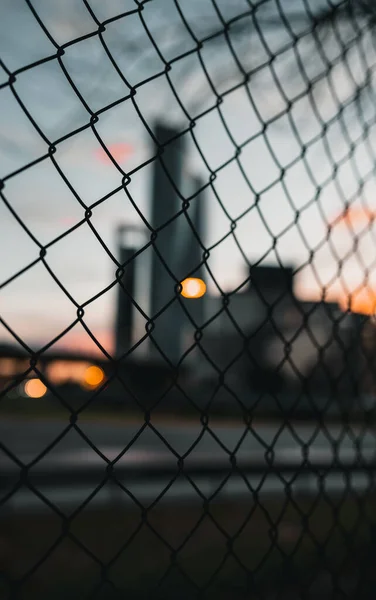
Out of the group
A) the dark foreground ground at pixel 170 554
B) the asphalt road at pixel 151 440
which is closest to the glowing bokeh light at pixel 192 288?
the dark foreground ground at pixel 170 554

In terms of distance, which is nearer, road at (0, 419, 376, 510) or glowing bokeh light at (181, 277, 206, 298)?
glowing bokeh light at (181, 277, 206, 298)

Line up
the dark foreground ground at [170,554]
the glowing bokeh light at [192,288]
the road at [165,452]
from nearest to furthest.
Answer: the glowing bokeh light at [192,288] → the road at [165,452] → the dark foreground ground at [170,554]

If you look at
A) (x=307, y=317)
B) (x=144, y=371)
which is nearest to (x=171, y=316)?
(x=144, y=371)

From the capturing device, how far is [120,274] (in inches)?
52.8

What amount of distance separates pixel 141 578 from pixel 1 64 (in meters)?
4.12

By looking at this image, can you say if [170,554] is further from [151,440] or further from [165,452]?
[151,440]

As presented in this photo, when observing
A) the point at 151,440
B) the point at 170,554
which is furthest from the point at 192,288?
the point at 151,440

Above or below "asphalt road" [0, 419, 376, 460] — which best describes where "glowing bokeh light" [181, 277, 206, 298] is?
below

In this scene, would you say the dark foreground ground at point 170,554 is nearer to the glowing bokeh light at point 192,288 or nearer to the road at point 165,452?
the road at point 165,452

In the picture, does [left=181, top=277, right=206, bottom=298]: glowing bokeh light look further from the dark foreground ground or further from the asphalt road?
the asphalt road

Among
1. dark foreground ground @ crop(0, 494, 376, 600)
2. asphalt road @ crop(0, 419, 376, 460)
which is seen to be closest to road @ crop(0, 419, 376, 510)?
asphalt road @ crop(0, 419, 376, 460)

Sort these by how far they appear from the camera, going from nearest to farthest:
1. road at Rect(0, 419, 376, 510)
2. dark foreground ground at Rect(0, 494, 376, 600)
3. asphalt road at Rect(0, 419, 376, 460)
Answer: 1. road at Rect(0, 419, 376, 510)
2. dark foreground ground at Rect(0, 494, 376, 600)
3. asphalt road at Rect(0, 419, 376, 460)

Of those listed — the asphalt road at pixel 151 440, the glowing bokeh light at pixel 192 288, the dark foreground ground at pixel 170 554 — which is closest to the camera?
the glowing bokeh light at pixel 192 288

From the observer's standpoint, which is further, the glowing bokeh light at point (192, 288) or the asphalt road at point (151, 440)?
the asphalt road at point (151, 440)
